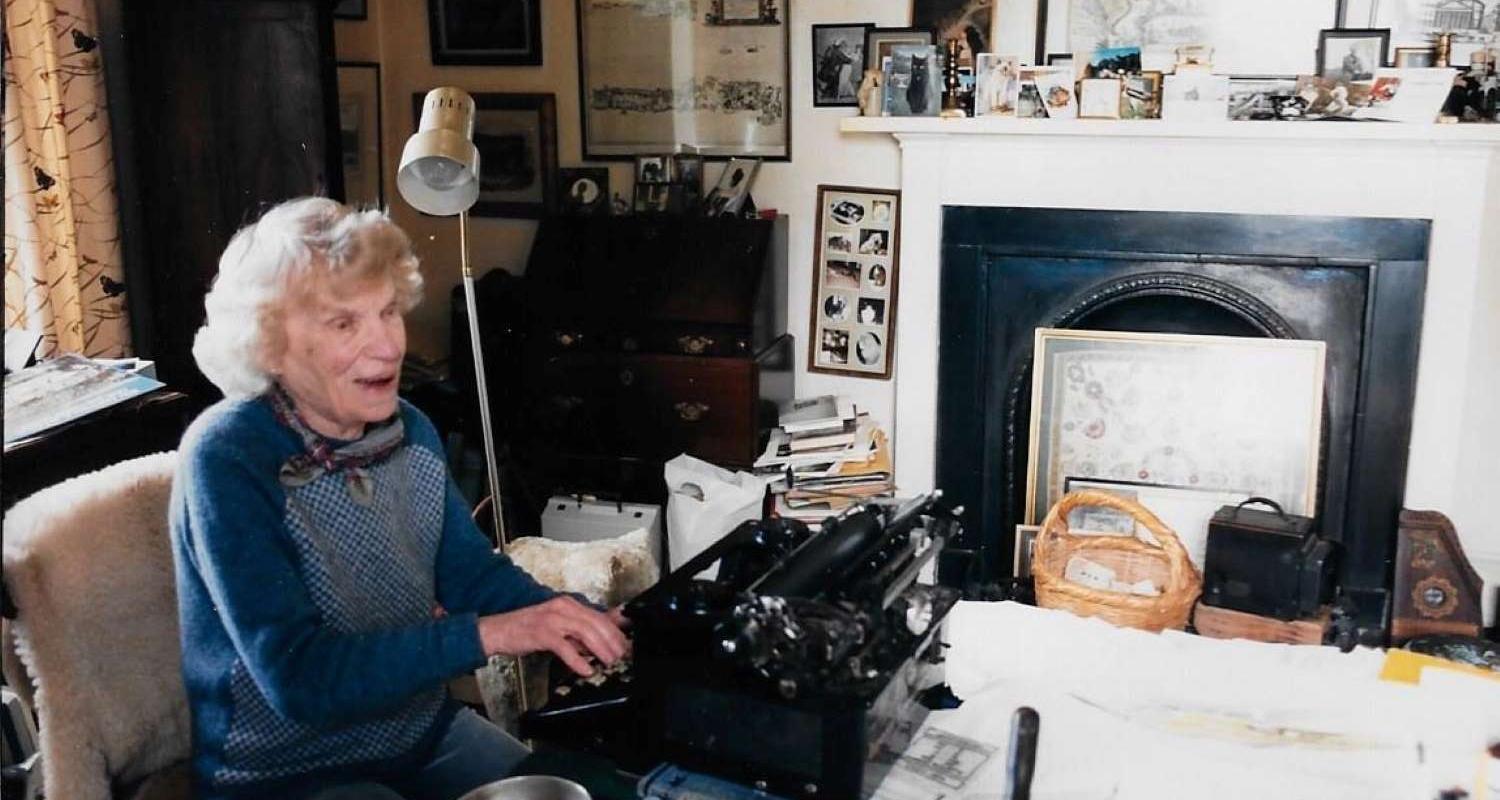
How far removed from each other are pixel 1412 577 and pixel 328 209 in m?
2.50

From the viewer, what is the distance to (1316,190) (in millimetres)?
2920

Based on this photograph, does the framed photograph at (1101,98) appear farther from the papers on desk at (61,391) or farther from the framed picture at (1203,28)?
the papers on desk at (61,391)

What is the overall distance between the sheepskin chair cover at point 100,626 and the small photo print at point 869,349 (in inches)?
85.6

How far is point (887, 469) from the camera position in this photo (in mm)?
3254

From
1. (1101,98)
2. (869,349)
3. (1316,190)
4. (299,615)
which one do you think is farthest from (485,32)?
(299,615)

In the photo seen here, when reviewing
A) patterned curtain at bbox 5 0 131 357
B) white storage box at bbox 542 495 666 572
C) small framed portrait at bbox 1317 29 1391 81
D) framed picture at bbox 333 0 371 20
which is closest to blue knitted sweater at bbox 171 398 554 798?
patterned curtain at bbox 5 0 131 357

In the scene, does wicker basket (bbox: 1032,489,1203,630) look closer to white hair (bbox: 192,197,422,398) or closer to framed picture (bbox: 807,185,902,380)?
framed picture (bbox: 807,185,902,380)

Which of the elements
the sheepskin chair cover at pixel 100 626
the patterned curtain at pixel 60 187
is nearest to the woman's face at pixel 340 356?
the sheepskin chair cover at pixel 100 626

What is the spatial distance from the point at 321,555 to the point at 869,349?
7.22 ft

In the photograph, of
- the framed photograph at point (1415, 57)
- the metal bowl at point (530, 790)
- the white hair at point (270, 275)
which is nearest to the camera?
the metal bowl at point (530, 790)

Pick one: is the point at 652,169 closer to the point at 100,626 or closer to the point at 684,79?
the point at 684,79

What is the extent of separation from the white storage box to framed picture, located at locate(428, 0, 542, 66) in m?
1.27

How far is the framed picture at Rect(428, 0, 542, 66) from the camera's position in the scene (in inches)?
142

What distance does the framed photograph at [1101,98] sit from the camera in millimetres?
2941
